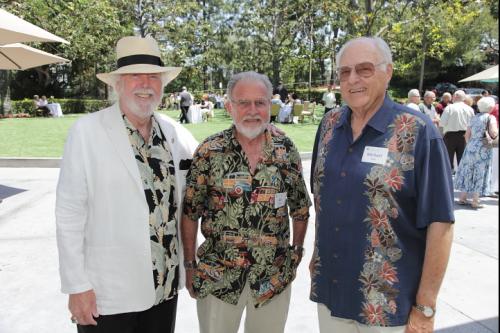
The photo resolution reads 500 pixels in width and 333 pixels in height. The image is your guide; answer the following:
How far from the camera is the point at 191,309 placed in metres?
3.80

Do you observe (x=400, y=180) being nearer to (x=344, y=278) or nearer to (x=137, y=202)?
(x=344, y=278)

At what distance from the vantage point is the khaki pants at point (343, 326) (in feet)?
6.43

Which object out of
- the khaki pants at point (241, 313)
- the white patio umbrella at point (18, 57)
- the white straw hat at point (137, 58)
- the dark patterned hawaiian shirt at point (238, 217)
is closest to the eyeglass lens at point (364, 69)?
the dark patterned hawaiian shirt at point (238, 217)

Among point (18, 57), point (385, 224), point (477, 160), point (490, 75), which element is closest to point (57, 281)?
point (385, 224)

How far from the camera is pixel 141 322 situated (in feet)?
7.71

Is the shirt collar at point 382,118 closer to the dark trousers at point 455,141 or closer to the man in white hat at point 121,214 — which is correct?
the man in white hat at point 121,214

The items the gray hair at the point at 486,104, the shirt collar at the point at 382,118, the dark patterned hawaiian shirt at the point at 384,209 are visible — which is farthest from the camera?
the gray hair at the point at 486,104

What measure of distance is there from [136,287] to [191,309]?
1744 millimetres

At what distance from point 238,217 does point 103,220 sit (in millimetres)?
709

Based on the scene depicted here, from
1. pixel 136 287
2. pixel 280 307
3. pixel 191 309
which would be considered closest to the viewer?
pixel 136 287

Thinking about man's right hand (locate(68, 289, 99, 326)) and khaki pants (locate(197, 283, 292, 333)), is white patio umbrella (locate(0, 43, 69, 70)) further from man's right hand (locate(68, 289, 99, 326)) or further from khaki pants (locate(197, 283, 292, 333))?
khaki pants (locate(197, 283, 292, 333))

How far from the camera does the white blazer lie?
2.08 metres

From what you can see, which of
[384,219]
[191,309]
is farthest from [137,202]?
[191,309]

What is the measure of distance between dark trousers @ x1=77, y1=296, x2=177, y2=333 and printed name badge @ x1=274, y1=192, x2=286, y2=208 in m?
0.81
